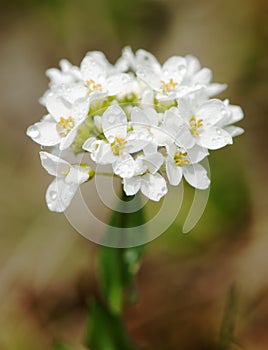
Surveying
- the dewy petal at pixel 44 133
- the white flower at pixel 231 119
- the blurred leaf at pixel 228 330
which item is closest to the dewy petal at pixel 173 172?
the white flower at pixel 231 119

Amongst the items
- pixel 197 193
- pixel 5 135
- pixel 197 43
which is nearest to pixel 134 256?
pixel 197 193

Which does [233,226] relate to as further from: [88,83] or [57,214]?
[88,83]

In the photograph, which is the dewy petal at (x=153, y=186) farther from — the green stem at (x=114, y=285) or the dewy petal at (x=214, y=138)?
the green stem at (x=114, y=285)

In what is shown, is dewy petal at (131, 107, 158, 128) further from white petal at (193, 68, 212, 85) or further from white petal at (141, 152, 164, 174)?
white petal at (193, 68, 212, 85)

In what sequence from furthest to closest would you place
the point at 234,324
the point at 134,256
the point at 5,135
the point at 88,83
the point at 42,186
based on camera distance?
the point at 5,135 → the point at 42,186 → the point at 234,324 → the point at 134,256 → the point at 88,83

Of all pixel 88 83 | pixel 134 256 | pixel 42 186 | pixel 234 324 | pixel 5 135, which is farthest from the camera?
pixel 5 135

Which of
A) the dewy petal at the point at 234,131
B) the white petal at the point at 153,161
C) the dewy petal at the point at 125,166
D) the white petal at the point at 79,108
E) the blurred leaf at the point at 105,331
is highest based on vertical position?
the dewy petal at the point at 234,131
